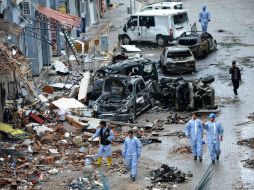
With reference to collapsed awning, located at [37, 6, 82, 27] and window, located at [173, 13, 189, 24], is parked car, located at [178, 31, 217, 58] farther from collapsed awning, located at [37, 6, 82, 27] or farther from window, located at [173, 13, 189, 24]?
collapsed awning, located at [37, 6, 82, 27]

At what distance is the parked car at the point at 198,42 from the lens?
111 ft

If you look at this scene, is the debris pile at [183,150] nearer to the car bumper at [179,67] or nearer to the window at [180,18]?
the car bumper at [179,67]

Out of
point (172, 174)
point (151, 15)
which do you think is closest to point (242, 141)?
point (172, 174)

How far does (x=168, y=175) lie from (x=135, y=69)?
32.3ft

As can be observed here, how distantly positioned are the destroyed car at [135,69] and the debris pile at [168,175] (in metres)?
9.05

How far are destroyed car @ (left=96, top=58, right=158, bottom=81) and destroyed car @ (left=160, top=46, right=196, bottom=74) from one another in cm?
290

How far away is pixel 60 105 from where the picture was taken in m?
25.2

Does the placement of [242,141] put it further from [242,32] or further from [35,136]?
[242,32]

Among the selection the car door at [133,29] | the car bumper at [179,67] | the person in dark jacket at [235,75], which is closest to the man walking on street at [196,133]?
the person in dark jacket at [235,75]

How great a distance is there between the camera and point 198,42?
34000 millimetres

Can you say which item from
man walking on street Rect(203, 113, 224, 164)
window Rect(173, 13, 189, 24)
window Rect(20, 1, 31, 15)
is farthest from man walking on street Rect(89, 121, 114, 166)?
window Rect(173, 13, 189, 24)

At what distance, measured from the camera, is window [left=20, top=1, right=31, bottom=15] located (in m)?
29.5

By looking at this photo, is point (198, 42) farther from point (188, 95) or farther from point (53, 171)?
point (53, 171)

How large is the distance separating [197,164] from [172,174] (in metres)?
1.49
